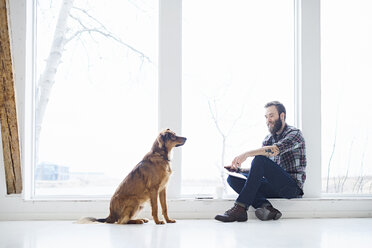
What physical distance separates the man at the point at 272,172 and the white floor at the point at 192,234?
6.0 inches

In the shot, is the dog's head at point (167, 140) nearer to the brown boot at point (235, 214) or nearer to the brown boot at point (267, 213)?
the brown boot at point (235, 214)

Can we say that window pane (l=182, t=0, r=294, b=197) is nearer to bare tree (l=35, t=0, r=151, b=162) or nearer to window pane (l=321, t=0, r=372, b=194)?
window pane (l=321, t=0, r=372, b=194)

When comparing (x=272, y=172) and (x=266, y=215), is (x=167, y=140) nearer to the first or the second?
(x=272, y=172)

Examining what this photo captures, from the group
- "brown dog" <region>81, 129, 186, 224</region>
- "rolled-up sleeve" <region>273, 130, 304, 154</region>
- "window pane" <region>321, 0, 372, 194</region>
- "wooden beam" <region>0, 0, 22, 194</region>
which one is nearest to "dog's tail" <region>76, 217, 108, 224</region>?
"brown dog" <region>81, 129, 186, 224</region>

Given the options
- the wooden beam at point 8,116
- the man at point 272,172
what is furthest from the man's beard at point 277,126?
the wooden beam at point 8,116

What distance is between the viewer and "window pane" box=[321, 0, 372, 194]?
14.5 ft

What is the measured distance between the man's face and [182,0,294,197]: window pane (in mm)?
421

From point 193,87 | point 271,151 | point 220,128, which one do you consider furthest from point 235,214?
point 193,87

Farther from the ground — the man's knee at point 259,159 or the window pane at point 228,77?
the window pane at point 228,77

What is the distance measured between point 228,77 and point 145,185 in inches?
61.1

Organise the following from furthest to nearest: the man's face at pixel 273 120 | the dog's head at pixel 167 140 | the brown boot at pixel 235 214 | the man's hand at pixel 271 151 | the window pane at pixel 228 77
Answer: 1. the window pane at pixel 228 77
2. the man's face at pixel 273 120
3. the man's hand at pixel 271 151
4. the brown boot at pixel 235 214
5. the dog's head at pixel 167 140

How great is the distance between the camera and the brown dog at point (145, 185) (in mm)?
3396

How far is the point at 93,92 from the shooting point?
421cm

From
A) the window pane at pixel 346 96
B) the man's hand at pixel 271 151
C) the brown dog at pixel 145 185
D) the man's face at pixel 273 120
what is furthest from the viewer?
the window pane at pixel 346 96
